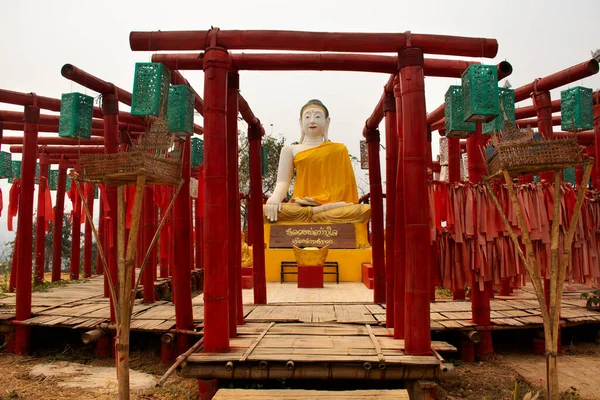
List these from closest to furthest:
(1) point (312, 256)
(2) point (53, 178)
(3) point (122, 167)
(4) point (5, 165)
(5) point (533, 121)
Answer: (3) point (122, 167), (5) point (533, 121), (4) point (5, 165), (1) point (312, 256), (2) point (53, 178)

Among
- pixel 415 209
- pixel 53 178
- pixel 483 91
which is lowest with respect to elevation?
pixel 415 209

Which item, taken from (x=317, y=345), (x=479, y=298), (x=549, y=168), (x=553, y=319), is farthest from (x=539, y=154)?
(x=317, y=345)

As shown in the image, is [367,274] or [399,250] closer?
[399,250]

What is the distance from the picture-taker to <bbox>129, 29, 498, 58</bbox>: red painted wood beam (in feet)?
16.8

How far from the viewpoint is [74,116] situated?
6.33 metres

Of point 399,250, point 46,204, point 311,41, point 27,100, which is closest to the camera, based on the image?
point 311,41

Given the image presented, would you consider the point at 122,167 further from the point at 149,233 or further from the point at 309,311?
the point at 149,233

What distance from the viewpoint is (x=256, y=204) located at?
7953 mm

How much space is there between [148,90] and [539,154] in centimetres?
403

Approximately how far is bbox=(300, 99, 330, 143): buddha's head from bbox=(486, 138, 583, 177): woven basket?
10.9m

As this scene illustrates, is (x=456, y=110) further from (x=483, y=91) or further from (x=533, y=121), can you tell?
(x=533, y=121)

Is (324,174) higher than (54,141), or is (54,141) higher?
(54,141)

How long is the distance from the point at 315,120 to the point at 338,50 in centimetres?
984

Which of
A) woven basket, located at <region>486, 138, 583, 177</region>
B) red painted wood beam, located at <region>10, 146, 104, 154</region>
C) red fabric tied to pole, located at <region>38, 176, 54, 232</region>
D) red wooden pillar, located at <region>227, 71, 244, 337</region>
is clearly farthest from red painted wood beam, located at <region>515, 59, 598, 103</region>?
red fabric tied to pole, located at <region>38, 176, 54, 232</region>
